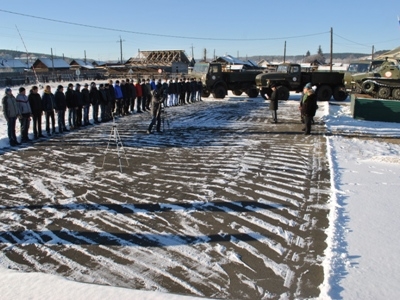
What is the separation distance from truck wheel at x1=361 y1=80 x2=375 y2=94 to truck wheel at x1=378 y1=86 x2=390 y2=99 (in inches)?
15.9

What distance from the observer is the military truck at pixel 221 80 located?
25.7 meters

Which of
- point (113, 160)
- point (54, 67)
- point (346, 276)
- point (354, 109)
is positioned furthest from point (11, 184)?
point (54, 67)

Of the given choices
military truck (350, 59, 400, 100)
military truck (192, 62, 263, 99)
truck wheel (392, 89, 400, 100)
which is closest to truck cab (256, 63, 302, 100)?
military truck (192, 62, 263, 99)

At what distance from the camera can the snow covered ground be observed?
363cm

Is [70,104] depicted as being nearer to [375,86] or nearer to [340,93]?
[375,86]

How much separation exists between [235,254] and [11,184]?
4.82 meters

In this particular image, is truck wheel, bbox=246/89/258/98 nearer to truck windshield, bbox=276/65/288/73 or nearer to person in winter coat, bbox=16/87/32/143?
truck windshield, bbox=276/65/288/73

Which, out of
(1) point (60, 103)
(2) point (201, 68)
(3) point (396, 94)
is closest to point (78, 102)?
(1) point (60, 103)

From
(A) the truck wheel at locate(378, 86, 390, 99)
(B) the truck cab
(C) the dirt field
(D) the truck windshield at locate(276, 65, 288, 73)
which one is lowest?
(C) the dirt field

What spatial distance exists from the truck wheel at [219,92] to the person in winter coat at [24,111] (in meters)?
15.6

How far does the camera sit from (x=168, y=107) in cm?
2123

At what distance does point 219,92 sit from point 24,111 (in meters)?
15.9

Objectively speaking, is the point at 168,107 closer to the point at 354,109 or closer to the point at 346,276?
the point at 354,109

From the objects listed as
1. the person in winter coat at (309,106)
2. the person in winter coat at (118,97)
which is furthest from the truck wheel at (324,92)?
the person in winter coat at (118,97)
